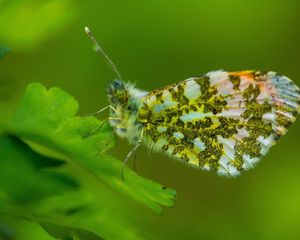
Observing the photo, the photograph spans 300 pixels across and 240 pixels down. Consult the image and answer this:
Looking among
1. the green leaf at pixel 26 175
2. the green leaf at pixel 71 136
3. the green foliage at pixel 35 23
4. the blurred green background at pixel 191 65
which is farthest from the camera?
the blurred green background at pixel 191 65

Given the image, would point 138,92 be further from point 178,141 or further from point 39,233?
point 39,233

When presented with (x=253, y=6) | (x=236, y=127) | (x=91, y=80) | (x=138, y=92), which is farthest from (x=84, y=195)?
(x=253, y=6)

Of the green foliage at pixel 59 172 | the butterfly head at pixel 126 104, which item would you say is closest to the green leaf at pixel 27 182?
the green foliage at pixel 59 172

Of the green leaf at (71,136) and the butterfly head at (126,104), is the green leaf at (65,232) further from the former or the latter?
the butterfly head at (126,104)

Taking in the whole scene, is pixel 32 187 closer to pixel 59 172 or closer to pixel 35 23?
pixel 59 172

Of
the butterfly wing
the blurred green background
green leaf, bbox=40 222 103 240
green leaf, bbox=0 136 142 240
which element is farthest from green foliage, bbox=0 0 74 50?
green leaf, bbox=40 222 103 240
